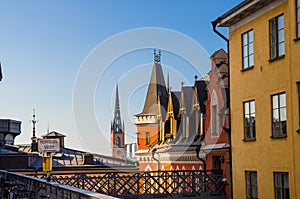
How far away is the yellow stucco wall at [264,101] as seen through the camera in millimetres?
18281

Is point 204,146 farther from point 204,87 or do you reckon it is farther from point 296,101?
point 296,101

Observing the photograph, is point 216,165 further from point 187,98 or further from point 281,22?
point 281,22

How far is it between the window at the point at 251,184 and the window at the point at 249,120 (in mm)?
1476

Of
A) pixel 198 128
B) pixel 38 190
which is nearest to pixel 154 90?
pixel 198 128

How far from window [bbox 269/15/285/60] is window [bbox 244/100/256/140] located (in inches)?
103

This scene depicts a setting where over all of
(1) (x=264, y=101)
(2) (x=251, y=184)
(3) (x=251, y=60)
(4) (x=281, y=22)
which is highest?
(4) (x=281, y=22)

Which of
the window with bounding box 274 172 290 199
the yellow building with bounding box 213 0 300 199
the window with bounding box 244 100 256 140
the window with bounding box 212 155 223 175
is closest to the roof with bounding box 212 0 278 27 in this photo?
the yellow building with bounding box 213 0 300 199

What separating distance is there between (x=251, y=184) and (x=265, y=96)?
3984 mm

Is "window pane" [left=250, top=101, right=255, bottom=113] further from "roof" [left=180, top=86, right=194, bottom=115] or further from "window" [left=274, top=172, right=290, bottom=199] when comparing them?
"roof" [left=180, top=86, right=194, bottom=115]

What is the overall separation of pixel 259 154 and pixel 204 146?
26.7 feet

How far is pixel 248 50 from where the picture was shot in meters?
22.1

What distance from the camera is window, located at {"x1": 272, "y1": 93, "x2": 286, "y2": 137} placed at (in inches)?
754

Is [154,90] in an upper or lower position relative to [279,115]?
upper

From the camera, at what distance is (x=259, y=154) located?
20891 mm
